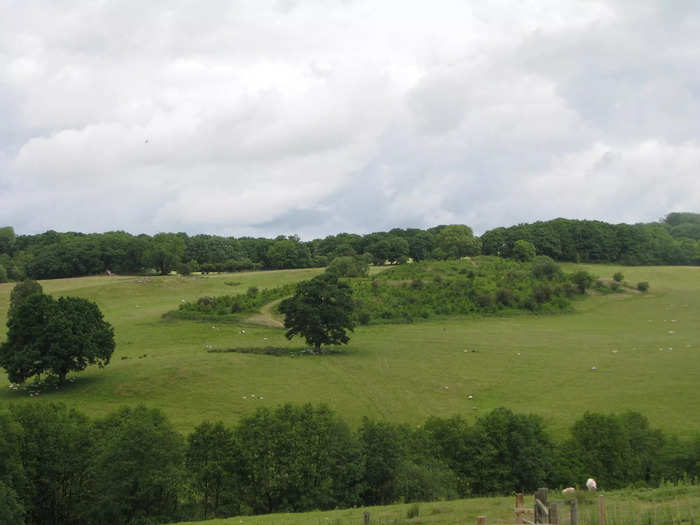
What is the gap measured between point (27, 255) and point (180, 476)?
15368 cm

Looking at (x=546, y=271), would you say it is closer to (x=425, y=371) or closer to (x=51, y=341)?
(x=425, y=371)

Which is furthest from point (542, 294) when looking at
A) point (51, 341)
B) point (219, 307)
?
point (51, 341)

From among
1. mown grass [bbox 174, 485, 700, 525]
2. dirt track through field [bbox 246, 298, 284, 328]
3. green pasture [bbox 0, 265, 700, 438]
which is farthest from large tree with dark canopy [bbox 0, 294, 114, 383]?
mown grass [bbox 174, 485, 700, 525]

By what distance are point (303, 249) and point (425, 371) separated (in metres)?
124

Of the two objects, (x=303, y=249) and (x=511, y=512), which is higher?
(x=303, y=249)

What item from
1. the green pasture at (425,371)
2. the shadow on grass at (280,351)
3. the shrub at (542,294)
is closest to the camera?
the green pasture at (425,371)

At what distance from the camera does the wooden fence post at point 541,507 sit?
1558 cm

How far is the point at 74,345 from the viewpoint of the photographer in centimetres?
5409

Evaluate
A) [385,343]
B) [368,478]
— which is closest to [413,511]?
[368,478]

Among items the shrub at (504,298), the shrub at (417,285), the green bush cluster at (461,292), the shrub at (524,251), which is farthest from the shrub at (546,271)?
the shrub at (524,251)

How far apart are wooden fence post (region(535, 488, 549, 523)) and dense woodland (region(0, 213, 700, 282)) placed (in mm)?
126674

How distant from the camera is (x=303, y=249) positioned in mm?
181250

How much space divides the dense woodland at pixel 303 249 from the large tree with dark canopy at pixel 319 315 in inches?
2929

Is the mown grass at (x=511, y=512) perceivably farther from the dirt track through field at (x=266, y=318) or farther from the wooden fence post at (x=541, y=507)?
the dirt track through field at (x=266, y=318)
